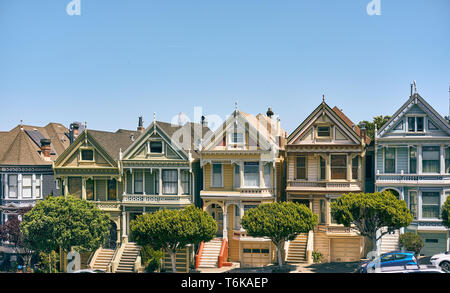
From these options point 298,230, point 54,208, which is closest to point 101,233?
point 54,208

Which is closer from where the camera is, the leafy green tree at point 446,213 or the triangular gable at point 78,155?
the leafy green tree at point 446,213

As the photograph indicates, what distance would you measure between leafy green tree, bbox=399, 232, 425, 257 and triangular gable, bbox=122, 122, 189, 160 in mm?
17647

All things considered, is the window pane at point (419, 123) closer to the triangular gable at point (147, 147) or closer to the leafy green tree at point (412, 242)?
the leafy green tree at point (412, 242)

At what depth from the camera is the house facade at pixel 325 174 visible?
4103cm

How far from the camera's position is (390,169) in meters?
41.1

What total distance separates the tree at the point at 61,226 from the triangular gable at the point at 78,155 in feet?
14.9

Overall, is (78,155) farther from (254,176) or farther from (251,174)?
(254,176)

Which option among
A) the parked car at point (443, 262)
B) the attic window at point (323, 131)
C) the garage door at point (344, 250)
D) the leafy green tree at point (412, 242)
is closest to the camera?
the parked car at point (443, 262)

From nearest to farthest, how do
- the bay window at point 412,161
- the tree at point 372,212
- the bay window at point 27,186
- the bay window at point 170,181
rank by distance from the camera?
the tree at point 372,212, the bay window at point 412,161, the bay window at point 170,181, the bay window at point 27,186

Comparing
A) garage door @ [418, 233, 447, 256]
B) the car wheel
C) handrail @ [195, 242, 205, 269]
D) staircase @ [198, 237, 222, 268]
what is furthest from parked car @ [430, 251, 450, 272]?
handrail @ [195, 242, 205, 269]

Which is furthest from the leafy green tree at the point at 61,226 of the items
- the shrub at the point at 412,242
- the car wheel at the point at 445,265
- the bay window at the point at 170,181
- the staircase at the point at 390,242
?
the car wheel at the point at 445,265
